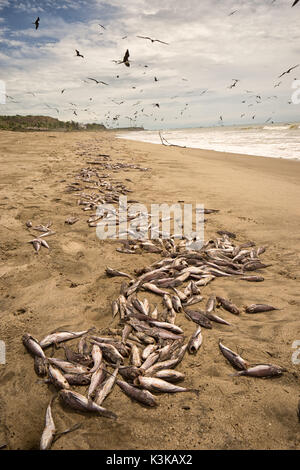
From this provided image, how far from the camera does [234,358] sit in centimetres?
260

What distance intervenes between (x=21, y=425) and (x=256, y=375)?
2050 millimetres

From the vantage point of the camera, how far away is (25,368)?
2564mm

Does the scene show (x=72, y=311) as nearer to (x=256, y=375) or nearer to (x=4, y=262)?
(x=4, y=262)

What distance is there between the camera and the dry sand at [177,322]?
2.00 meters

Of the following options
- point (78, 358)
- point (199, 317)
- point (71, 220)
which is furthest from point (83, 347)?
point (71, 220)

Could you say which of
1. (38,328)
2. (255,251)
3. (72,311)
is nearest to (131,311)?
(72,311)

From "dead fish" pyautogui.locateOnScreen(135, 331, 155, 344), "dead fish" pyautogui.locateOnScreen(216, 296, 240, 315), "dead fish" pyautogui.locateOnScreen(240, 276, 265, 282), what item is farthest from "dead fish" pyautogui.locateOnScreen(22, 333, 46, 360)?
"dead fish" pyautogui.locateOnScreen(240, 276, 265, 282)

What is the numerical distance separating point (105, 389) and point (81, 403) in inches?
9.0

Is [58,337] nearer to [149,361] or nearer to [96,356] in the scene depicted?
[96,356]

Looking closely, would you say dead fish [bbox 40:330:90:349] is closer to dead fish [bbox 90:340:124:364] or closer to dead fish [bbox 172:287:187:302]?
dead fish [bbox 90:340:124:364]

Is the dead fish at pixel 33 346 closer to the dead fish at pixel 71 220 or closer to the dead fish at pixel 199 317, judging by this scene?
the dead fish at pixel 199 317

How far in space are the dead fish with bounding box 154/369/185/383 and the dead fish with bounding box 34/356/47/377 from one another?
3.51ft

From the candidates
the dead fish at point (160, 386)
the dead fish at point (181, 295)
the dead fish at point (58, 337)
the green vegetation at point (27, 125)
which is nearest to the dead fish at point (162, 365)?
the dead fish at point (160, 386)

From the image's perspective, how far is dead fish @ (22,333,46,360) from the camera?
268 cm
